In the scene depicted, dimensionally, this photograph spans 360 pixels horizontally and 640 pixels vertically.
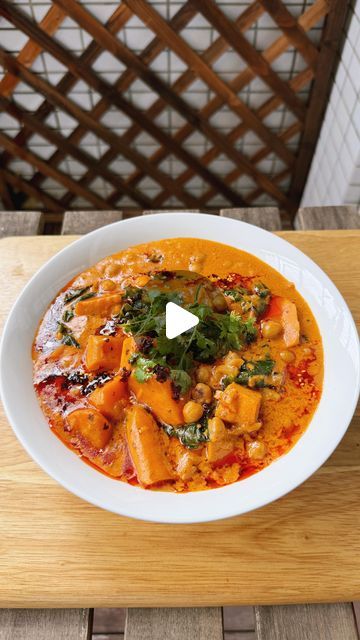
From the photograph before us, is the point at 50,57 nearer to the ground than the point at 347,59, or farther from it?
nearer to the ground

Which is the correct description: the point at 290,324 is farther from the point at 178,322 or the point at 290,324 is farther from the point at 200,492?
the point at 200,492

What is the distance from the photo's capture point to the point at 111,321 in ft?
5.40

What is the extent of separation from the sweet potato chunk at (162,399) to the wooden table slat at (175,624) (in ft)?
1.35

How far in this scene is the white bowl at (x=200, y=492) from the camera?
1281 mm

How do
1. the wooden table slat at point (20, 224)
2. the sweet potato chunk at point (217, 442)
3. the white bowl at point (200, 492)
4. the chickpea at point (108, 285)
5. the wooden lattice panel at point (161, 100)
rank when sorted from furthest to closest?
the wooden lattice panel at point (161, 100) < the wooden table slat at point (20, 224) < the chickpea at point (108, 285) < the sweet potato chunk at point (217, 442) < the white bowl at point (200, 492)

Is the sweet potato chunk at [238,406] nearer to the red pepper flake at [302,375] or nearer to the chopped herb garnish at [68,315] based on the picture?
the red pepper flake at [302,375]

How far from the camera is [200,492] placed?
4.35 feet

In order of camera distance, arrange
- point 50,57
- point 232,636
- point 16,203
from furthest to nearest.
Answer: point 16,203 → point 50,57 → point 232,636

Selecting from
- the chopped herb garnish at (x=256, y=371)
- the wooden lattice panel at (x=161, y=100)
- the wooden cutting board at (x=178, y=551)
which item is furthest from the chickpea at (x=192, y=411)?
the wooden lattice panel at (x=161, y=100)

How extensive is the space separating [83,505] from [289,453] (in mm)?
487

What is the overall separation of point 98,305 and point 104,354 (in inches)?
7.3

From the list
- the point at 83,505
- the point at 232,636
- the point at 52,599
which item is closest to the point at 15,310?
the point at 83,505

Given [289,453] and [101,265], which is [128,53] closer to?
[101,265]

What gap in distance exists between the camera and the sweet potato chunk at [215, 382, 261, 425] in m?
1.42
